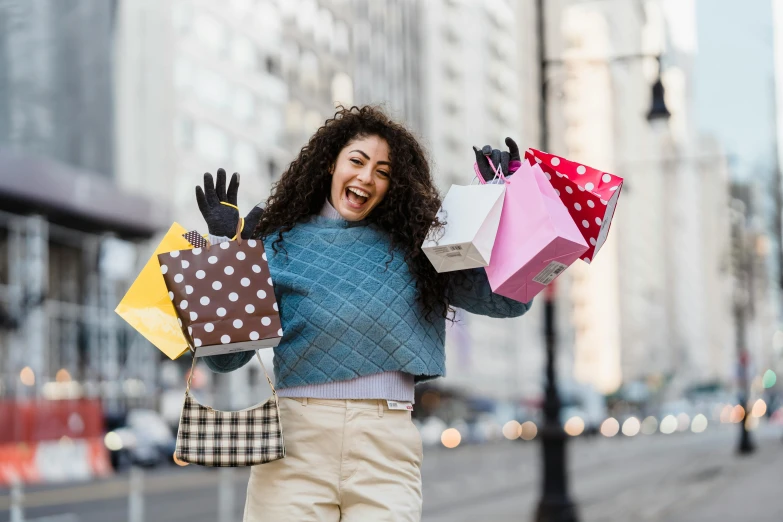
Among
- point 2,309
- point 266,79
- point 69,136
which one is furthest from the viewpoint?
point 266,79

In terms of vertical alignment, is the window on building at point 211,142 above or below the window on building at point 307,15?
below

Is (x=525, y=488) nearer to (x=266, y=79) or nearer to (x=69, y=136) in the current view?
(x=69, y=136)

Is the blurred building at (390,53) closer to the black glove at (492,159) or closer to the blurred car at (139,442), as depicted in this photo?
the blurred car at (139,442)

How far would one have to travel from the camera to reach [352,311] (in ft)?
11.2

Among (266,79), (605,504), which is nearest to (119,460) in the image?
(605,504)

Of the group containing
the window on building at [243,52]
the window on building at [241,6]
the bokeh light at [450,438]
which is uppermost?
the window on building at [241,6]

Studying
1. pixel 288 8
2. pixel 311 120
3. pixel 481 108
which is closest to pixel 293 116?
pixel 311 120

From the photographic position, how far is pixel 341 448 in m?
3.38

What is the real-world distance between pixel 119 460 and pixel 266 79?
3491 centimetres

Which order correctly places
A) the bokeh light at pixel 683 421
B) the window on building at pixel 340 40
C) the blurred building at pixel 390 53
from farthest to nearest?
the blurred building at pixel 390 53
the window on building at pixel 340 40
the bokeh light at pixel 683 421

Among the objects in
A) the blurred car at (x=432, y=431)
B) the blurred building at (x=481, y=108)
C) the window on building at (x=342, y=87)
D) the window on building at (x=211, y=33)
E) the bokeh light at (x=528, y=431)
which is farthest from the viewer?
the blurred building at (x=481, y=108)

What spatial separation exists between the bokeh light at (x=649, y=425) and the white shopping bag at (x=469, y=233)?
204 ft

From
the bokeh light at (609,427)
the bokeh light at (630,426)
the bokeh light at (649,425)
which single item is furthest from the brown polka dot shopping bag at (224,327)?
the bokeh light at (649,425)

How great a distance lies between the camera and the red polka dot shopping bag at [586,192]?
3.60m
